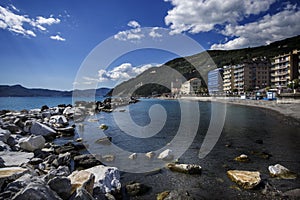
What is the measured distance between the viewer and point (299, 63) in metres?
68.2

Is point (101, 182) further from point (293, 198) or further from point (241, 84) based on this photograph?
point (241, 84)

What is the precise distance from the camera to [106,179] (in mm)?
5738

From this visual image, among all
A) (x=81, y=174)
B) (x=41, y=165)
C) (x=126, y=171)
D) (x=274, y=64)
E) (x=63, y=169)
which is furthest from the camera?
(x=274, y=64)

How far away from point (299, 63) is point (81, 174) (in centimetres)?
8609

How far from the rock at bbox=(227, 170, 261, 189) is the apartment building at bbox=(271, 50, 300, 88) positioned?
70.7 metres

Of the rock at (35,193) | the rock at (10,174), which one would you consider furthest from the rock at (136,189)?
the rock at (10,174)

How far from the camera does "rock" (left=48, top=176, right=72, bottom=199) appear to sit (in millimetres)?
4102

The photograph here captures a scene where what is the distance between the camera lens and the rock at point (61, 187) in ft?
13.5

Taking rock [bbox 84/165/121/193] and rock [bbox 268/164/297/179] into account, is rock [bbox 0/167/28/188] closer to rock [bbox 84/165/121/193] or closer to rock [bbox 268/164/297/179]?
rock [bbox 84/165/121/193]

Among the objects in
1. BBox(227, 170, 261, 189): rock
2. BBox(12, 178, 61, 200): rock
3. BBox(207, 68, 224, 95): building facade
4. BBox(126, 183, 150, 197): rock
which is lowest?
BBox(126, 183, 150, 197): rock

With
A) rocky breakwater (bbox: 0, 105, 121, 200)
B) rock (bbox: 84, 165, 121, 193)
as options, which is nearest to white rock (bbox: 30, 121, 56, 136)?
rocky breakwater (bbox: 0, 105, 121, 200)

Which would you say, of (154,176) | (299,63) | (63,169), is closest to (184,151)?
(154,176)

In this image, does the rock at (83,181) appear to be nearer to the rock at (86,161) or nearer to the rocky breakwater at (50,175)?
the rocky breakwater at (50,175)

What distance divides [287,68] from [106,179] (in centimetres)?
8429
